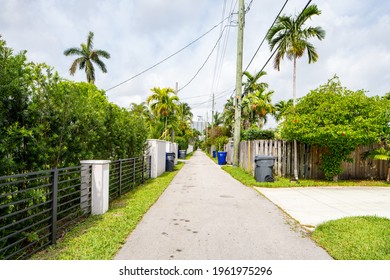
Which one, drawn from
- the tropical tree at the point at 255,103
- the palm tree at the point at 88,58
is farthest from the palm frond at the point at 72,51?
the tropical tree at the point at 255,103

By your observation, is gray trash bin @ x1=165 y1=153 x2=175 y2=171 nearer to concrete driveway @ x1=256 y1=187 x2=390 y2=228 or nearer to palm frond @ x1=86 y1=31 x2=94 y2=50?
concrete driveway @ x1=256 y1=187 x2=390 y2=228

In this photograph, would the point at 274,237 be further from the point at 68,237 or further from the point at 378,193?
the point at 378,193

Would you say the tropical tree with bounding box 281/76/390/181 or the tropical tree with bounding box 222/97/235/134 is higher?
the tropical tree with bounding box 222/97/235/134

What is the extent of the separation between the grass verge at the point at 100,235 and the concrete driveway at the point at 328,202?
359cm

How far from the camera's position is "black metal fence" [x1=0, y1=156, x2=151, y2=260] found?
3396 millimetres

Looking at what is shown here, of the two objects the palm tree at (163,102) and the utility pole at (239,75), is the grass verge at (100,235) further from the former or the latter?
the palm tree at (163,102)

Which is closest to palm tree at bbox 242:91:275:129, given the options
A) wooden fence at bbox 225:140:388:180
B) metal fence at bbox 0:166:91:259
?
wooden fence at bbox 225:140:388:180

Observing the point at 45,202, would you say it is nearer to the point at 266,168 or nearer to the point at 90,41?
the point at 266,168

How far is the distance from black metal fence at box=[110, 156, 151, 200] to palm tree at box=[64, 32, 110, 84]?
25.2 metres

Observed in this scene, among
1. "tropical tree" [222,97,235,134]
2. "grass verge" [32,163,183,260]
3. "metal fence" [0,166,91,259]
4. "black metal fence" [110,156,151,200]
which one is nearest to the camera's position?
"metal fence" [0,166,91,259]

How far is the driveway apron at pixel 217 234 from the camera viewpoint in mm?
3598

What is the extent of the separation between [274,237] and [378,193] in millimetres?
6526

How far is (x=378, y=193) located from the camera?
28.1 ft

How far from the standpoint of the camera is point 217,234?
442 centimetres
